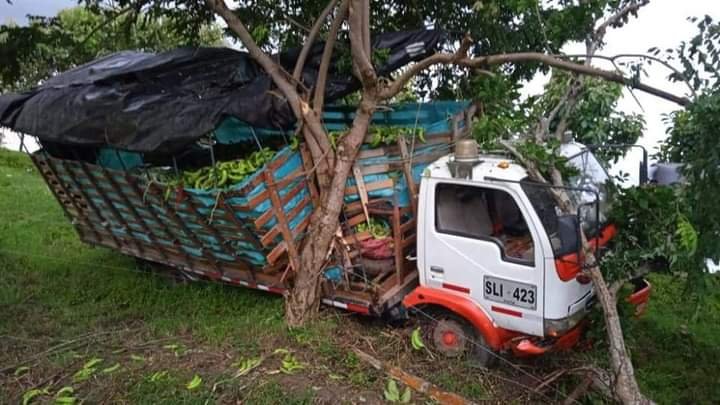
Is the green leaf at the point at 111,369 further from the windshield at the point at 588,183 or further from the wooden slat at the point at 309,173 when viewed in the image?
the windshield at the point at 588,183

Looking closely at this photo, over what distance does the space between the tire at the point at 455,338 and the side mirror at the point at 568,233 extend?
3.49ft

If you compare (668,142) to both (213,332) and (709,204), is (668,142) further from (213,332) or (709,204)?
(213,332)

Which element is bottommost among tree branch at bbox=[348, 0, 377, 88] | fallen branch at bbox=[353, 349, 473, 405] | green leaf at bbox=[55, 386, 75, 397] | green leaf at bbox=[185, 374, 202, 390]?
fallen branch at bbox=[353, 349, 473, 405]

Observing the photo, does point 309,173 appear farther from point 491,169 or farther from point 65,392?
point 65,392

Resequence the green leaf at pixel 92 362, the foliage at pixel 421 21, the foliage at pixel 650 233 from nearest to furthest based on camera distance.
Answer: the foliage at pixel 650 233 < the green leaf at pixel 92 362 < the foliage at pixel 421 21

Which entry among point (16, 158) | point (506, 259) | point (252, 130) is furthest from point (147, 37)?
point (16, 158)

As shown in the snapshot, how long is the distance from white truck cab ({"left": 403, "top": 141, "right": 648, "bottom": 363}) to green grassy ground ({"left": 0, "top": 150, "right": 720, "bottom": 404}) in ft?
1.26

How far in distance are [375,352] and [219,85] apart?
3.11 meters

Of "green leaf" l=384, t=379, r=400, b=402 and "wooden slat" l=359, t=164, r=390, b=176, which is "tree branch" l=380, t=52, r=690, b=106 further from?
"green leaf" l=384, t=379, r=400, b=402

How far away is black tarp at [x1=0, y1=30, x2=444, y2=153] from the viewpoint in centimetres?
520

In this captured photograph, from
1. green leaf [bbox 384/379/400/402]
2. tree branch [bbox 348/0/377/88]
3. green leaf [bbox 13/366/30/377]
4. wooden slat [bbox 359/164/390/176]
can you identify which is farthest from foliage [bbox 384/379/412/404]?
green leaf [bbox 13/366/30/377]

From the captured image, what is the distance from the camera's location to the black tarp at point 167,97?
5.20 m

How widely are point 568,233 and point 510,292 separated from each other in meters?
0.66

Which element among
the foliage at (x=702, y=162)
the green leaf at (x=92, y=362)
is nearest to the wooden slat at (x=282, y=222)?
the green leaf at (x=92, y=362)
